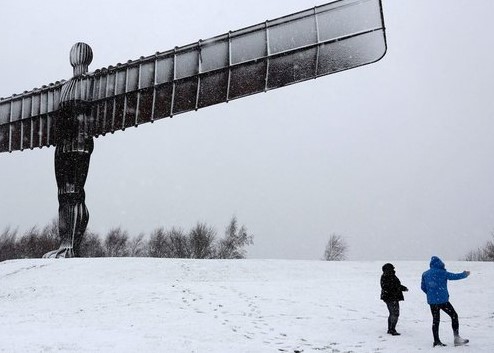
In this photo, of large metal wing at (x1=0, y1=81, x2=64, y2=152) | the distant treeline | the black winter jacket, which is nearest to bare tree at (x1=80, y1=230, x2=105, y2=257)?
the distant treeline

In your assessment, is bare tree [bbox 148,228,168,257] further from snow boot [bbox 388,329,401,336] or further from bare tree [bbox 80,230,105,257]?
snow boot [bbox 388,329,401,336]

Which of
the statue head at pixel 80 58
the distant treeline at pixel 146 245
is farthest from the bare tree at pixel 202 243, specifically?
the statue head at pixel 80 58

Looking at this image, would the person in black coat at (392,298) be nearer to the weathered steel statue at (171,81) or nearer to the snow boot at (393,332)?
the snow boot at (393,332)

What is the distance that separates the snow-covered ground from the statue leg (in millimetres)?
713

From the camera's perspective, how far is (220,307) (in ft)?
38.5

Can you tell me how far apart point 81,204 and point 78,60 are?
5533mm

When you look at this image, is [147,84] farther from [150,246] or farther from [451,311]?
[150,246]

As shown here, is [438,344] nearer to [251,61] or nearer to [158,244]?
[251,61]

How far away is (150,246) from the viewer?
2980 inches

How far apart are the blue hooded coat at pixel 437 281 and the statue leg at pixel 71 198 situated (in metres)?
13.3

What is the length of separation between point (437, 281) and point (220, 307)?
5.48 metres

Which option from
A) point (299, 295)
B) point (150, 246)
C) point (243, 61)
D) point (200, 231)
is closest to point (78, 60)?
point (243, 61)

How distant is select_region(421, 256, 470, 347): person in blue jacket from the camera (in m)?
7.84

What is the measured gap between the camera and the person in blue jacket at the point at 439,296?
7.84 m
